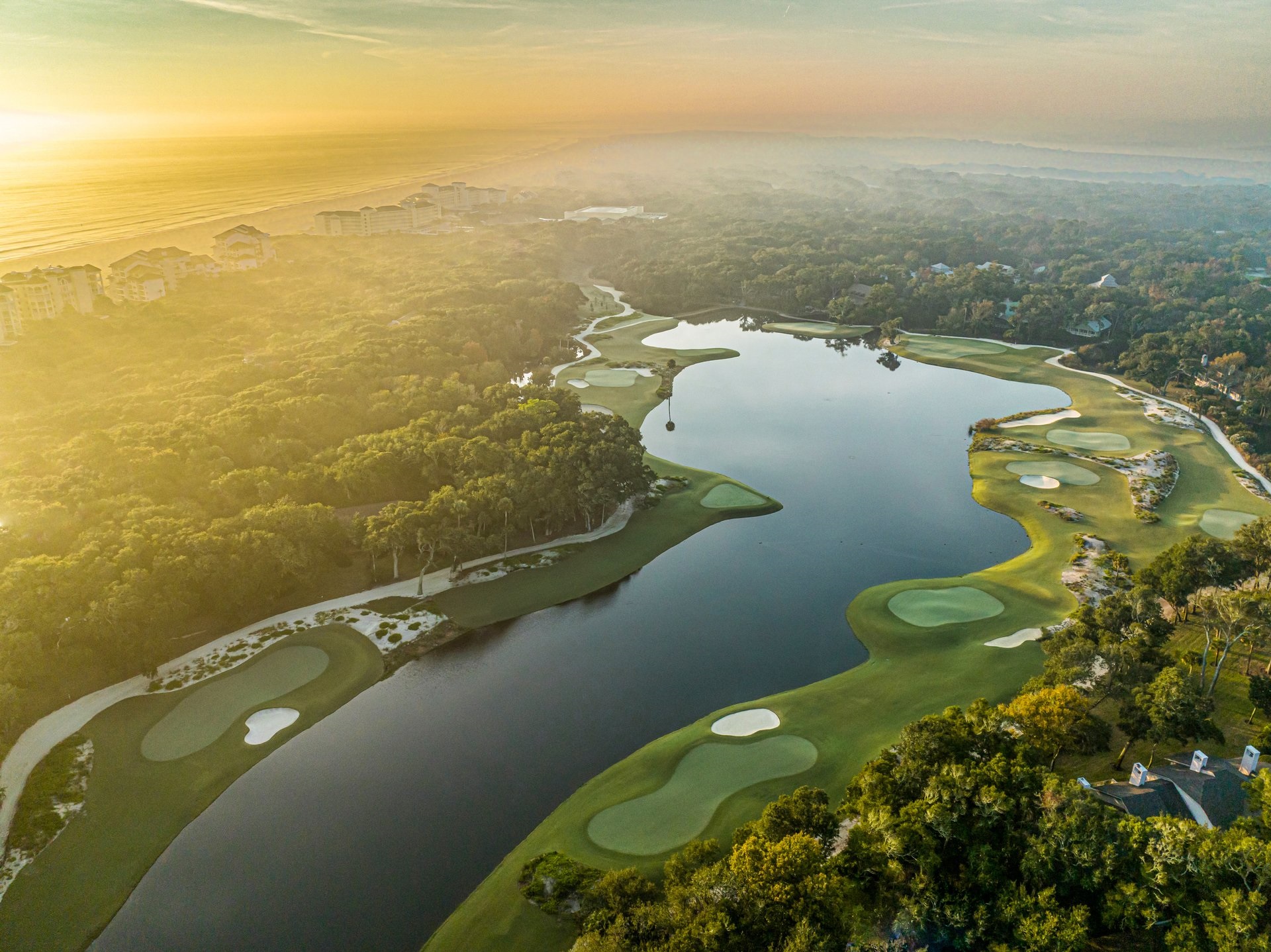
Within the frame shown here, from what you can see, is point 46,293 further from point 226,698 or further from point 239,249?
point 226,698

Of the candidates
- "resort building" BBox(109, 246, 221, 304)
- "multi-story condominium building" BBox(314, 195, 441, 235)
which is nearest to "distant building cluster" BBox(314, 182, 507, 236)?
"multi-story condominium building" BBox(314, 195, 441, 235)

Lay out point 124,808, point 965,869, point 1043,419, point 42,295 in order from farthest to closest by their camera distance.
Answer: point 42,295
point 1043,419
point 124,808
point 965,869

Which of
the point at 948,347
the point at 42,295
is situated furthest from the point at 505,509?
the point at 948,347

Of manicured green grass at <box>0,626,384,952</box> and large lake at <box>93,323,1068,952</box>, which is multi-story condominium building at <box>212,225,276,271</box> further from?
manicured green grass at <box>0,626,384,952</box>

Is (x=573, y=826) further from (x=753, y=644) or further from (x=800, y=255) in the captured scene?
(x=800, y=255)

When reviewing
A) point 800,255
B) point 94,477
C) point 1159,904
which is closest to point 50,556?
point 94,477
